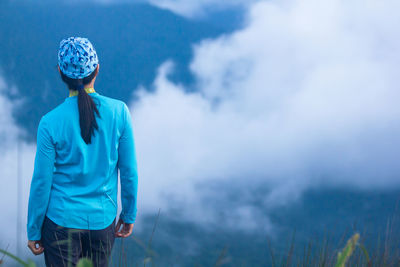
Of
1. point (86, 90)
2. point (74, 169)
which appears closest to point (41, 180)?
point (74, 169)

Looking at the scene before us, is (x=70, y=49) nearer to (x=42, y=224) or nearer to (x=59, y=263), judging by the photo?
(x=42, y=224)

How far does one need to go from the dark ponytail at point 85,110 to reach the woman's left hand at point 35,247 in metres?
0.52

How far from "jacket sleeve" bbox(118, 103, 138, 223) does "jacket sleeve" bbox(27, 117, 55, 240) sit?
0.30 metres

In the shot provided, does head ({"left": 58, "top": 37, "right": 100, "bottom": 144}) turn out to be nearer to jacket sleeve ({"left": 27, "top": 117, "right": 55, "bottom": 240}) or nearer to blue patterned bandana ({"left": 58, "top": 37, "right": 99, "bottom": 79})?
blue patterned bandana ({"left": 58, "top": 37, "right": 99, "bottom": 79})

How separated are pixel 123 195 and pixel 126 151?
0.74ft

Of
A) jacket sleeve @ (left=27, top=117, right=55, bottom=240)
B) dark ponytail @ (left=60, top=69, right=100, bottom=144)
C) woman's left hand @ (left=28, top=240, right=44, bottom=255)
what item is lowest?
woman's left hand @ (left=28, top=240, right=44, bottom=255)

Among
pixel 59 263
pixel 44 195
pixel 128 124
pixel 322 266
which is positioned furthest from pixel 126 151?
pixel 322 266

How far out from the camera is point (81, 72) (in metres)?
1.85

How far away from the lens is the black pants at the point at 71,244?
1.86 m

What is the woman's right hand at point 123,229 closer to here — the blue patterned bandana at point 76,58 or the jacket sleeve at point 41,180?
the jacket sleeve at point 41,180

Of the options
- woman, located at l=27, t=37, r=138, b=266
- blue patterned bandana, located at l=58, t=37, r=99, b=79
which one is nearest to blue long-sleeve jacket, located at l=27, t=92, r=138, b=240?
woman, located at l=27, t=37, r=138, b=266

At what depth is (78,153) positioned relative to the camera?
6.03 ft

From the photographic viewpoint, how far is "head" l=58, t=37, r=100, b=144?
182 cm

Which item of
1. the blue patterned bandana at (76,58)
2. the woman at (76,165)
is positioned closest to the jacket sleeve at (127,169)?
the woman at (76,165)
